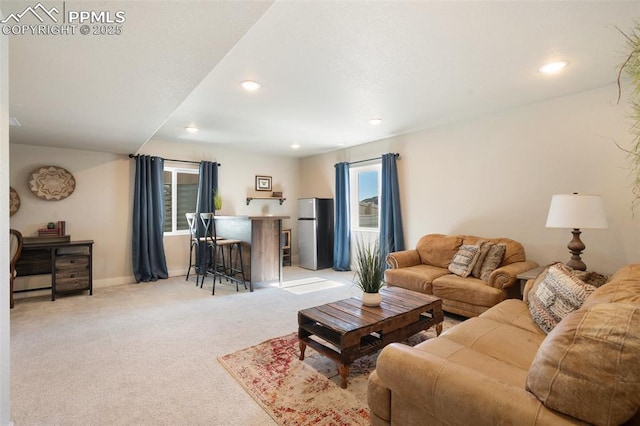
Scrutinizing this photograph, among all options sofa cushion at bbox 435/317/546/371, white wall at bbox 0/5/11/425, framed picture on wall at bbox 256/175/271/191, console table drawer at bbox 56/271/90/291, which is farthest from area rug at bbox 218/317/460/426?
framed picture on wall at bbox 256/175/271/191

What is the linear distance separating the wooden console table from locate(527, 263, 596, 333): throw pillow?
17.5ft

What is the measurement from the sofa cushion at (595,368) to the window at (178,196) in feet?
19.1

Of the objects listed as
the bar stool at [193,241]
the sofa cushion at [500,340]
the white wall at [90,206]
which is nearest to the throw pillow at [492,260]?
the sofa cushion at [500,340]

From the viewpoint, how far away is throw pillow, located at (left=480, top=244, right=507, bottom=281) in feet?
11.0

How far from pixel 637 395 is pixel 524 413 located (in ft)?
1.03

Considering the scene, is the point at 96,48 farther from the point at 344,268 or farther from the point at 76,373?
the point at 344,268

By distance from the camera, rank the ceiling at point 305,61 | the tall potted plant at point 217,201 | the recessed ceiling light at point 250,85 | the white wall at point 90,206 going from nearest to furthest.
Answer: the ceiling at point 305,61
the recessed ceiling light at point 250,85
the white wall at point 90,206
the tall potted plant at point 217,201

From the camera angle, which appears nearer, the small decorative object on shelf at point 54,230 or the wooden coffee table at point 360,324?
the wooden coffee table at point 360,324

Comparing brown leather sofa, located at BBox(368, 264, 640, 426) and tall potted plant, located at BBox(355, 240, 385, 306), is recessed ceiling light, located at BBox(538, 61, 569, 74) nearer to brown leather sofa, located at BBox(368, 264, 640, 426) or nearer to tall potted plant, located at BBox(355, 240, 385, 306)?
brown leather sofa, located at BBox(368, 264, 640, 426)

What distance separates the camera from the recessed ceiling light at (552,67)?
2.55 meters

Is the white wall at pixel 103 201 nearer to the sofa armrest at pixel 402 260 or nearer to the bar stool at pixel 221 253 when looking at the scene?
the bar stool at pixel 221 253

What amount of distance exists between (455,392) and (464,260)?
2.68m

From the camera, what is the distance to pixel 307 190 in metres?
7.09

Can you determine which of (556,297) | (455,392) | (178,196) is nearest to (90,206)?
(178,196)
